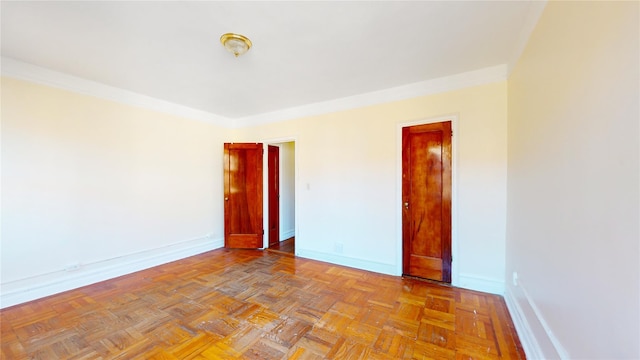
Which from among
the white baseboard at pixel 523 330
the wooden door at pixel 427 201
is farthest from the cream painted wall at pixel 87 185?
the white baseboard at pixel 523 330

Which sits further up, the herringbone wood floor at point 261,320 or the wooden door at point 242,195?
the wooden door at point 242,195

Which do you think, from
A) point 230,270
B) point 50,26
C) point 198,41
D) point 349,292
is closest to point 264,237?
point 230,270

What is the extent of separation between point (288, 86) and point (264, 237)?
275cm

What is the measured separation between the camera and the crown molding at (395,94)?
2643mm

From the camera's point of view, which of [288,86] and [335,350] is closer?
[335,350]

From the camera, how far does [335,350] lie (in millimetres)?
1781

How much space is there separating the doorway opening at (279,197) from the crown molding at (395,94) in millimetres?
647

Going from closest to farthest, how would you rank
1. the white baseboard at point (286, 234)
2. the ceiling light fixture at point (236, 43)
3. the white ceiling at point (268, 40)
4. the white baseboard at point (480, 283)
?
1. the white ceiling at point (268, 40)
2. the ceiling light fixture at point (236, 43)
3. the white baseboard at point (480, 283)
4. the white baseboard at point (286, 234)

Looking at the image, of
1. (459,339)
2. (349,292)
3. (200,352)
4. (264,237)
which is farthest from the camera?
(264,237)

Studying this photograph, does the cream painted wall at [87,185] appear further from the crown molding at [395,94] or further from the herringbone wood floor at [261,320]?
the crown molding at [395,94]

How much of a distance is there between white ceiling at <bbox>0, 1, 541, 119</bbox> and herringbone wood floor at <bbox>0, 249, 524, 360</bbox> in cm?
252

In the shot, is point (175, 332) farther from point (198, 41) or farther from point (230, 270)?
point (198, 41)

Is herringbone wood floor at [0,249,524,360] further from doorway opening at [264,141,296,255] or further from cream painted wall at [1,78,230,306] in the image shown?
doorway opening at [264,141,296,255]

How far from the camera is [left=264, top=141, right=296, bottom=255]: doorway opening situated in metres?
4.54
